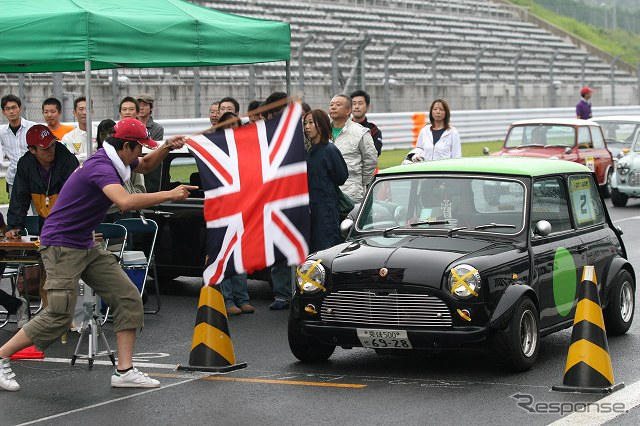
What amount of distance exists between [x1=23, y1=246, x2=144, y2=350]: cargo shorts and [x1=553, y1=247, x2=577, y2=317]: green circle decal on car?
A: 2.98 meters

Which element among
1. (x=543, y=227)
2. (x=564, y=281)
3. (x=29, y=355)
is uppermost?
(x=543, y=227)

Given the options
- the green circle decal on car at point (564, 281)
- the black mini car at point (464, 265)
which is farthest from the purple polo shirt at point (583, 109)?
the green circle decal on car at point (564, 281)

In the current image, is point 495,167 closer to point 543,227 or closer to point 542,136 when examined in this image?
point 543,227

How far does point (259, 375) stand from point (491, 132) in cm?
3095

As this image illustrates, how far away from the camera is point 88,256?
26.1 feet

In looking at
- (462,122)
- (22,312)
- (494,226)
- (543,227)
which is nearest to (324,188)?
(494,226)

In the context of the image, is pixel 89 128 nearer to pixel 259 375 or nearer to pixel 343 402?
pixel 259 375

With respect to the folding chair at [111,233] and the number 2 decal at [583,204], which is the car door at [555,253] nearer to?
the number 2 decal at [583,204]

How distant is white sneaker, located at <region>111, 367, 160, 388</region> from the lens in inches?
312

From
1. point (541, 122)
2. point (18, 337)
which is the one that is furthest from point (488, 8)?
point (18, 337)

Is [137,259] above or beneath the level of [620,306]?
above

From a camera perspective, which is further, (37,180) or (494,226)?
(37,180)

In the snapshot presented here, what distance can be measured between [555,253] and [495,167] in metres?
0.79

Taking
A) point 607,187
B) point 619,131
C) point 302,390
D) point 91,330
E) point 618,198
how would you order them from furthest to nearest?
point 619,131 < point 607,187 < point 618,198 < point 91,330 < point 302,390
